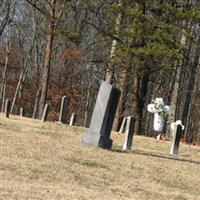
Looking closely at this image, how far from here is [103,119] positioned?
14117 mm

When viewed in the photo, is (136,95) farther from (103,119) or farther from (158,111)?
(103,119)

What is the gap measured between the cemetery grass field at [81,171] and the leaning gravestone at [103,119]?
0.95ft

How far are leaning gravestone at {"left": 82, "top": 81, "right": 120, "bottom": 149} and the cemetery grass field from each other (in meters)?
0.29

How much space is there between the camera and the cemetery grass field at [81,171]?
8.60 metres

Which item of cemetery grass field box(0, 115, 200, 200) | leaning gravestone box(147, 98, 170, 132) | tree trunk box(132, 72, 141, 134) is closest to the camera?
cemetery grass field box(0, 115, 200, 200)

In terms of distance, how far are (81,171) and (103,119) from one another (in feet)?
12.2

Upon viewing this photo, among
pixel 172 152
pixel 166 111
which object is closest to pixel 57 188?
pixel 172 152

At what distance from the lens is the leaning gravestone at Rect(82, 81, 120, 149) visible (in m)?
14.0

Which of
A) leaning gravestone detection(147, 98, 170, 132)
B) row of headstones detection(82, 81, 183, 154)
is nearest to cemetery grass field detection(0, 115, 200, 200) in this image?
row of headstones detection(82, 81, 183, 154)

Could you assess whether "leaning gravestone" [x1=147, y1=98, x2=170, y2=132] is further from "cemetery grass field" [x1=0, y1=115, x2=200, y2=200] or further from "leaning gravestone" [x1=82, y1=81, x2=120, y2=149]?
"leaning gravestone" [x1=82, y1=81, x2=120, y2=149]

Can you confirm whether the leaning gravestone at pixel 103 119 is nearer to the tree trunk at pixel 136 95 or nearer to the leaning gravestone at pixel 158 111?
the leaning gravestone at pixel 158 111

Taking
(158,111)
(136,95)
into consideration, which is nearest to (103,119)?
(158,111)

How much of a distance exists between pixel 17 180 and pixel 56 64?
41.4 m

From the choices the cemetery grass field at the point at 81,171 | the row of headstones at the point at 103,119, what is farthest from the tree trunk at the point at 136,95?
the row of headstones at the point at 103,119
